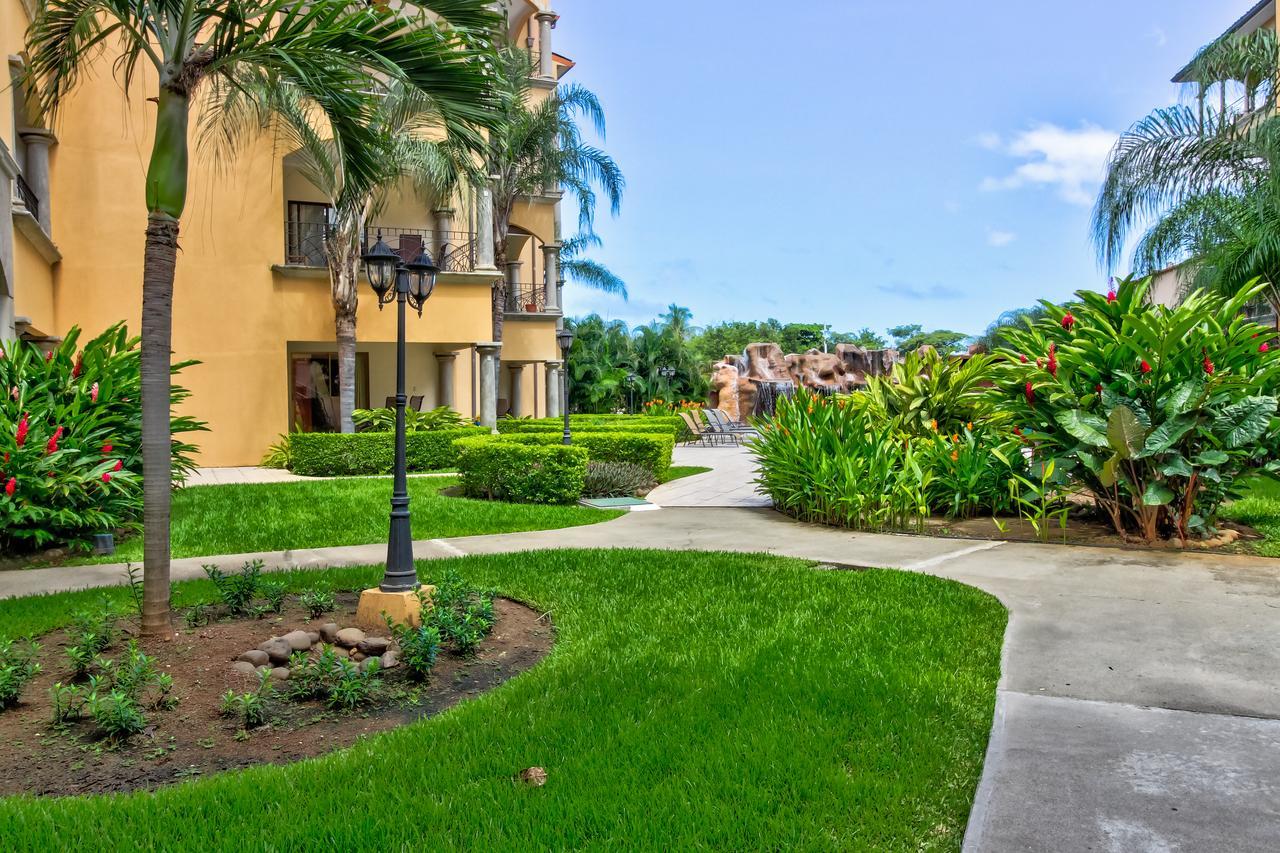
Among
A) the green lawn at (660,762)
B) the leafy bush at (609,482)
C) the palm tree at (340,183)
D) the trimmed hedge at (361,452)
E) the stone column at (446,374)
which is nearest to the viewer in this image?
the green lawn at (660,762)

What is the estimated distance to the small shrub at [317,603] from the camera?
5.53 meters

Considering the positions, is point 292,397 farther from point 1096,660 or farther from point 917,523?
point 1096,660

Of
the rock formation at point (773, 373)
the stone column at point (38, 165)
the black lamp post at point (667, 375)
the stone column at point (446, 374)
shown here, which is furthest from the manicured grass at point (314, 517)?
the rock formation at point (773, 373)

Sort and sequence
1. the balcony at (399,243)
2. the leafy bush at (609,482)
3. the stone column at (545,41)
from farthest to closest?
1. the stone column at (545,41)
2. the balcony at (399,243)
3. the leafy bush at (609,482)

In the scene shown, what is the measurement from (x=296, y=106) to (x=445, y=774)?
14809 mm

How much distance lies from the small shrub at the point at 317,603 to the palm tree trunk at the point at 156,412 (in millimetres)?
878

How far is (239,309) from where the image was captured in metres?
17.2

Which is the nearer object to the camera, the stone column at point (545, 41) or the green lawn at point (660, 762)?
the green lawn at point (660, 762)

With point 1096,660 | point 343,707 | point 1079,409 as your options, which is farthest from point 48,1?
point 1079,409

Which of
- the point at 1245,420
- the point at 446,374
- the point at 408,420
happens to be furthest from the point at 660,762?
the point at 446,374

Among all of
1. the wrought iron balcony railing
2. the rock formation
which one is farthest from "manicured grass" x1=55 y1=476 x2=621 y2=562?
the rock formation

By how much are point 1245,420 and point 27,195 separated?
1676cm

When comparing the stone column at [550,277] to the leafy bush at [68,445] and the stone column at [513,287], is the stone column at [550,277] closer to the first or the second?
the stone column at [513,287]

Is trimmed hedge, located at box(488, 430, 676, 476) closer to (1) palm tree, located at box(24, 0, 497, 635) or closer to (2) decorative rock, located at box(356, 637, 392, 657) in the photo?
(1) palm tree, located at box(24, 0, 497, 635)
